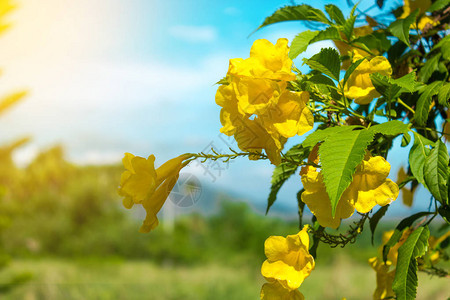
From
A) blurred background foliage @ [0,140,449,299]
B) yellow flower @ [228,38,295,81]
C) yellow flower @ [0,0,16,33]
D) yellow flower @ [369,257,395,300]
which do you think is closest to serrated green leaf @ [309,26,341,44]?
yellow flower @ [228,38,295,81]

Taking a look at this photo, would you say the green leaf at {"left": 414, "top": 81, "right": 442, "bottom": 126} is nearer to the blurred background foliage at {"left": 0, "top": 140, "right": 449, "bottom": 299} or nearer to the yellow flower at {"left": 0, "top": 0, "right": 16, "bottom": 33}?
the blurred background foliage at {"left": 0, "top": 140, "right": 449, "bottom": 299}

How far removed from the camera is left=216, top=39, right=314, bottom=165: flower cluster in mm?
416

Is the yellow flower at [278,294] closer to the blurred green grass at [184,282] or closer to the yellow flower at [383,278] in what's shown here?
the yellow flower at [383,278]

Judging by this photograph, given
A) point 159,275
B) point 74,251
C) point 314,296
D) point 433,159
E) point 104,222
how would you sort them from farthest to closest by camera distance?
point 104,222 → point 74,251 → point 159,275 → point 314,296 → point 433,159

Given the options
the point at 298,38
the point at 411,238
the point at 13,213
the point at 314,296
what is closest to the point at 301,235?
the point at 411,238

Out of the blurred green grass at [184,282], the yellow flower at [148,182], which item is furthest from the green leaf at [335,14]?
the blurred green grass at [184,282]

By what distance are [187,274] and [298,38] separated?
17.7 ft

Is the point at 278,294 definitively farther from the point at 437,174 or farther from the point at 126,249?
the point at 126,249

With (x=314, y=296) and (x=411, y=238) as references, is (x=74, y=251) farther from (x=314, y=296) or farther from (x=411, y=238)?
(x=411, y=238)

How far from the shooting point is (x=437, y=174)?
1.45 ft

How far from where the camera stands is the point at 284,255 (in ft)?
1.57

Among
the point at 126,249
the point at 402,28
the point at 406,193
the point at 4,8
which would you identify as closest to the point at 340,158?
the point at 402,28

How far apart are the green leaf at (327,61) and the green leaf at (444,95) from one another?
13 centimetres

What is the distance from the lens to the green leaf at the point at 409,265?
0.46m
